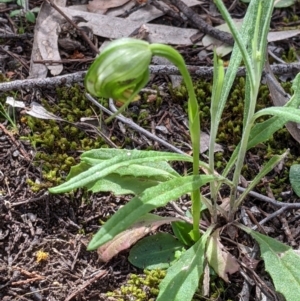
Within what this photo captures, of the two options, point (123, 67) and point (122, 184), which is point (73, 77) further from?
point (123, 67)

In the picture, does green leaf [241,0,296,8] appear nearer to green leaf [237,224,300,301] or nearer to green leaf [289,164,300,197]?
green leaf [289,164,300,197]

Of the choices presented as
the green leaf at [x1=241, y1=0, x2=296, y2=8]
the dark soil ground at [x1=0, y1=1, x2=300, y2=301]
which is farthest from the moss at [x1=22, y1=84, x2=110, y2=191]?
the green leaf at [x1=241, y1=0, x2=296, y2=8]

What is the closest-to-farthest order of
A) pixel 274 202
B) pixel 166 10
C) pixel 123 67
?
pixel 123 67, pixel 274 202, pixel 166 10

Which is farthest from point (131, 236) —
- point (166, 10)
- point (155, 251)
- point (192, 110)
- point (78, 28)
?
point (166, 10)

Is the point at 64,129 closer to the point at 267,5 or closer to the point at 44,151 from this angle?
the point at 44,151

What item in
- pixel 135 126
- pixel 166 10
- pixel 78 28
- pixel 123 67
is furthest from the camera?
pixel 166 10

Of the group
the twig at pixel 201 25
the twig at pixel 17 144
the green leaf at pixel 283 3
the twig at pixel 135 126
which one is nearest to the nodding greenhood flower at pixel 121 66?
the twig at pixel 135 126

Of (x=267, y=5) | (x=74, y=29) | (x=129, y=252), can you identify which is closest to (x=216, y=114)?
(x=267, y=5)
